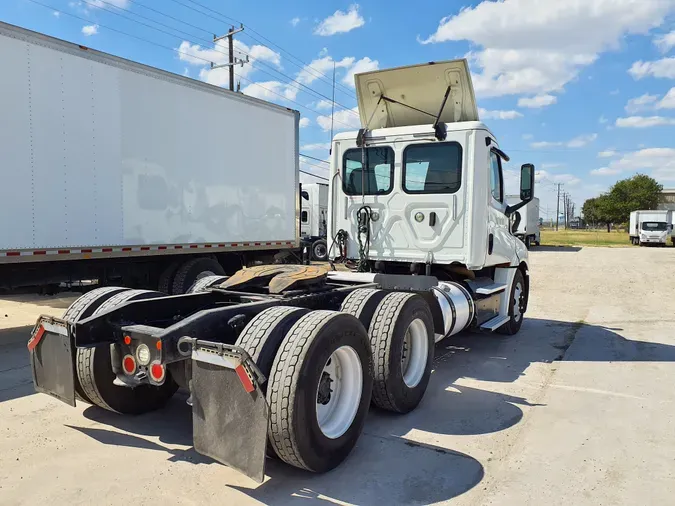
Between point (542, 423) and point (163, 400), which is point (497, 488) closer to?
point (542, 423)

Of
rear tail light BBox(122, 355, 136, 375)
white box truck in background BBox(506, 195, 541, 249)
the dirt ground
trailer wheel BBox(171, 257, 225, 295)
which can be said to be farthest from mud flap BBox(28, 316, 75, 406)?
white box truck in background BBox(506, 195, 541, 249)

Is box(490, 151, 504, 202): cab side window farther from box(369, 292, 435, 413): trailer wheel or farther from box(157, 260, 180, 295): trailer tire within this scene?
box(157, 260, 180, 295): trailer tire

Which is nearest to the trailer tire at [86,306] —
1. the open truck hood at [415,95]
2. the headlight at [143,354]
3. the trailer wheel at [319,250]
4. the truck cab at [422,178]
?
the headlight at [143,354]

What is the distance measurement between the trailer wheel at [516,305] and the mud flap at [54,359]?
19.5ft

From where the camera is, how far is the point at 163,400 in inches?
181

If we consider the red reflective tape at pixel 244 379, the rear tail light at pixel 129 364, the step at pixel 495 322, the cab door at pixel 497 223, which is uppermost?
the cab door at pixel 497 223

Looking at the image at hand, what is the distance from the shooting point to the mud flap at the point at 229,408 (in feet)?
9.36

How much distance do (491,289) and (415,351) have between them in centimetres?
249

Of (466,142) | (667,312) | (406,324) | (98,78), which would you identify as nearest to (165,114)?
(98,78)

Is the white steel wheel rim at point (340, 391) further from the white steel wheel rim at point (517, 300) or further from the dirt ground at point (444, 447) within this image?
the white steel wheel rim at point (517, 300)

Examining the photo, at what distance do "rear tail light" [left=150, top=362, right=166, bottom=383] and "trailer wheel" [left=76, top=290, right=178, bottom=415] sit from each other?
1.87 feet

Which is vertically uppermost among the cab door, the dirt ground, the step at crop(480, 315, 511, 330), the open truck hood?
the open truck hood

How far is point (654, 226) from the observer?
134 ft

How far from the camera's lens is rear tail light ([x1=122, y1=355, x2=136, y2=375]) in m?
3.58
